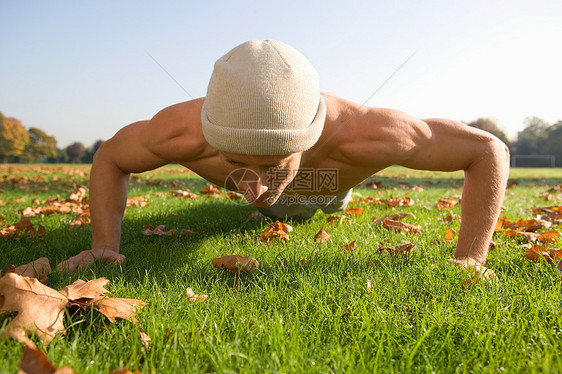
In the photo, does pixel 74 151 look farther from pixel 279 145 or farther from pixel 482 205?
pixel 482 205

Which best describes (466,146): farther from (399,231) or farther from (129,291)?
(129,291)

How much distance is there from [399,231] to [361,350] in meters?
1.96

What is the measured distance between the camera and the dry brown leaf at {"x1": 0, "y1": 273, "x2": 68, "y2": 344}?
131 cm

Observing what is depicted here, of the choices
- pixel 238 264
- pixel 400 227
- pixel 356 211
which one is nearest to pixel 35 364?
pixel 238 264

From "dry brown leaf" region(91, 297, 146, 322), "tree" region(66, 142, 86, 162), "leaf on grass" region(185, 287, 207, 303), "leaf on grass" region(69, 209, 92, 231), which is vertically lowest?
"tree" region(66, 142, 86, 162)

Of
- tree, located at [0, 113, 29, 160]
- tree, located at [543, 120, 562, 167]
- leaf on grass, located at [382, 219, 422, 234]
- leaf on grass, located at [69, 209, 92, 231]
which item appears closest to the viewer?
leaf on grass, located at [382, 219, 422, 234]

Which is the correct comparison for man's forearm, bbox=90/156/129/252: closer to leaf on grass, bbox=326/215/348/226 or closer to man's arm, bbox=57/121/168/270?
man's arm, bbox=57/121/168/270

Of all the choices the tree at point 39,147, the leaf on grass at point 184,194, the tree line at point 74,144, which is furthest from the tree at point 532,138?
the tree at point 39,147

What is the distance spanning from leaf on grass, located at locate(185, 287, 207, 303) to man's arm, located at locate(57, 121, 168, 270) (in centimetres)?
103

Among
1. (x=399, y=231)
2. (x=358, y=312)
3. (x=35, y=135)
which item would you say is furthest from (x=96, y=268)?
(x=35, y=135)

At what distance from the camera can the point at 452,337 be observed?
1.45 m

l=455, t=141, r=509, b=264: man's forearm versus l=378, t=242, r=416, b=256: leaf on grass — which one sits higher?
l=455, t=141, r=509, b=264: man's forearm

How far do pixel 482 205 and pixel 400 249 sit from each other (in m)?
0.56

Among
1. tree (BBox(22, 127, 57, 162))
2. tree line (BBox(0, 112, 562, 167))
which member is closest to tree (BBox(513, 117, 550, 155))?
tree line (BBox(0, 112, 562, 167))
